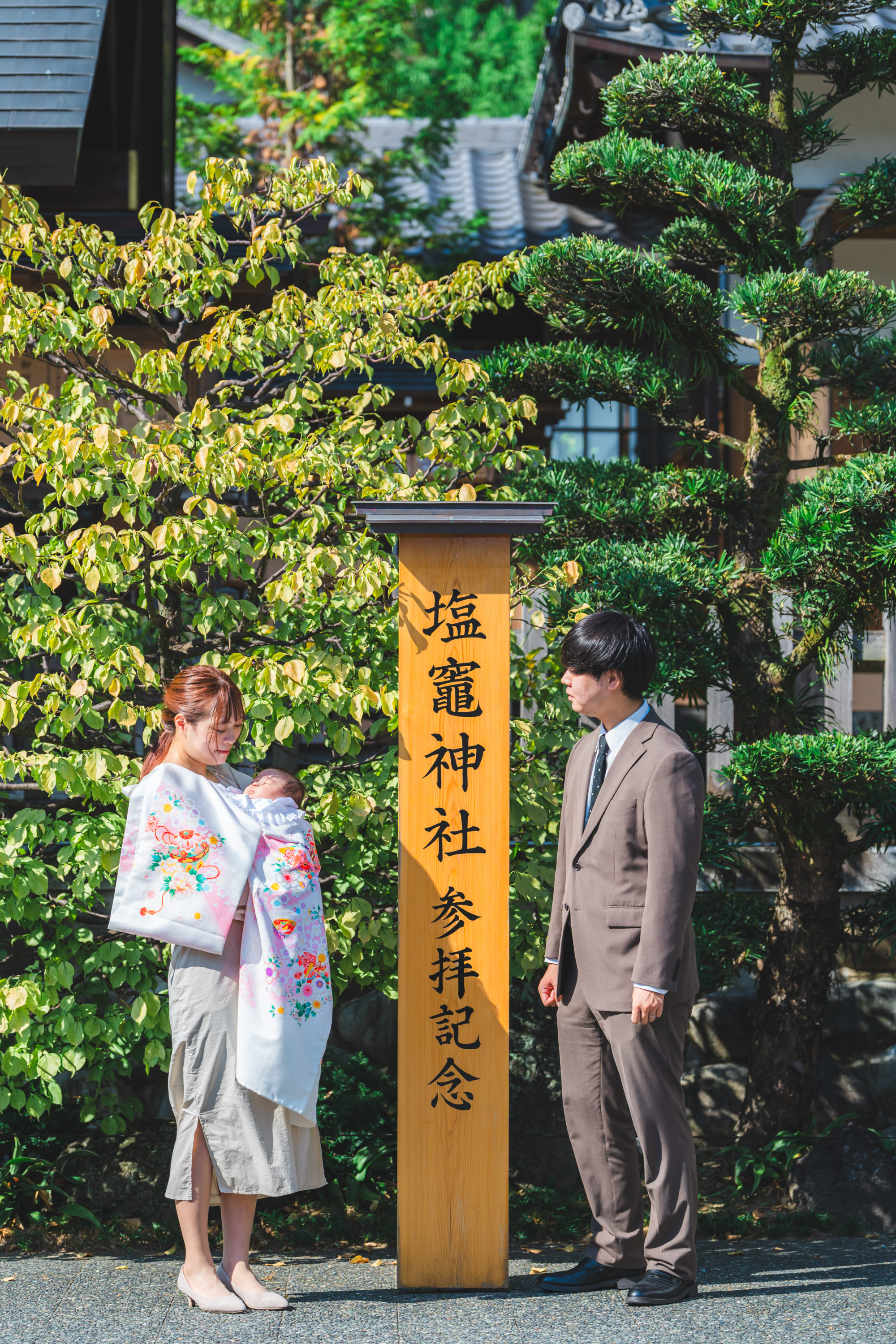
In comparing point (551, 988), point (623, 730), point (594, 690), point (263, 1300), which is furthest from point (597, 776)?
point (263, 1300)

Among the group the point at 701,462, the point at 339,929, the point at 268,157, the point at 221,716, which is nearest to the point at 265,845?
the point at 221,716

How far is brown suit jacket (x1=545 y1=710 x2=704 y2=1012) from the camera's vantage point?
12.8 feet

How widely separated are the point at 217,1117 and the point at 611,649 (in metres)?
2.01

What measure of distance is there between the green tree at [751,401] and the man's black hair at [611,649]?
65 centimetres

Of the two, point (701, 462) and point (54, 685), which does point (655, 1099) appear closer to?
point (54, 685)

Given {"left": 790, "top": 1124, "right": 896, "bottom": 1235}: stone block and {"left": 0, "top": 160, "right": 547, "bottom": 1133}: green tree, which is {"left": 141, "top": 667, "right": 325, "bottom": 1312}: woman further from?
{"left": 790, "top": 1124, "right": 896, "bottom": 1235}: stone block

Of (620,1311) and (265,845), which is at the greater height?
(265,845)

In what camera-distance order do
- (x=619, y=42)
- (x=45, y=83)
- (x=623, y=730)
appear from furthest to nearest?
(x=619, y=42)
(x=45, y=83)
(x=623, y=730)

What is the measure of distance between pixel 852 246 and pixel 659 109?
440 cm

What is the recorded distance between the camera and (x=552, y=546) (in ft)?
17.3

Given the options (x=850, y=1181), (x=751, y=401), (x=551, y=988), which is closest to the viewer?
(x=551, y=988)

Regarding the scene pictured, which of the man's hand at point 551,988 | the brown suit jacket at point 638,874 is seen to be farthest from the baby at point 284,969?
the brown suit jacket at point 638,874

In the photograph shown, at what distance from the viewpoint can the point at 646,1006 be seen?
3848mm

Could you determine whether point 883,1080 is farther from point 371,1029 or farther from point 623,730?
point 623,730
